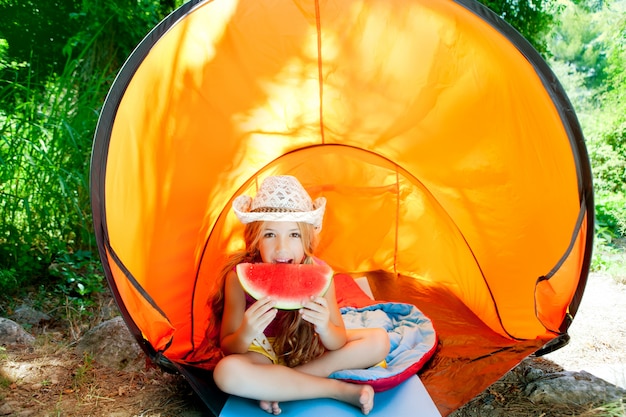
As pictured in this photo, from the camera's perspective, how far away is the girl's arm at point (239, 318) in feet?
7.11

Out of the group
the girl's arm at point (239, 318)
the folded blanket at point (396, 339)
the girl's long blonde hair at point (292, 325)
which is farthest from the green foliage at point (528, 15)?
the girl's arm at point (239, 318)

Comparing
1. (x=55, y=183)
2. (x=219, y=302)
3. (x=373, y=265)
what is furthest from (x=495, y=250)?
(x=55, y=183)

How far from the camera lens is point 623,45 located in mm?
7270

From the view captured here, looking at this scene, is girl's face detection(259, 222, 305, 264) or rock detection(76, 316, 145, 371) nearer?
girl's face detection(259, 222, 305, 264)

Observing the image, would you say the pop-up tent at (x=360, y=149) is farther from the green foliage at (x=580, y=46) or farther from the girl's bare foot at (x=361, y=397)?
the green foliage at (x=580, y=46)

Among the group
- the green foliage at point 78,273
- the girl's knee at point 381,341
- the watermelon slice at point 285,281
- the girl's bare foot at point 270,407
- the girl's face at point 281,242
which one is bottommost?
the green foliage at point 78,273

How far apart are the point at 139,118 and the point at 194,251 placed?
2.99 ft

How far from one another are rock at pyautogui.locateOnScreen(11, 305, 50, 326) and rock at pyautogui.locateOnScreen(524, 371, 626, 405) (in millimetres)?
2735

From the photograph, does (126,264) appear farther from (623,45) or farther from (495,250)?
(623,45)

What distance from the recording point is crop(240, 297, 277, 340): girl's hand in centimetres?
216

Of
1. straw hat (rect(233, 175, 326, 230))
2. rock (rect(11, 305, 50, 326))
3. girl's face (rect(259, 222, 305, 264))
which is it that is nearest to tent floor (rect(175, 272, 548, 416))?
girl's face (rect(259, 222, 305, 264))

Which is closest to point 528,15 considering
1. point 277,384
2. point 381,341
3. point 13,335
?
point 381,341

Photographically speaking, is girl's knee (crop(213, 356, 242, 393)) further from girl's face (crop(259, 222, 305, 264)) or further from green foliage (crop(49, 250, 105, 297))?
green foliage (crop(49, 250, 105, 297))

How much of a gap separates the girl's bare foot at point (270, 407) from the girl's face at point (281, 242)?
583 millimetres
